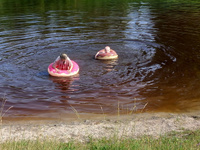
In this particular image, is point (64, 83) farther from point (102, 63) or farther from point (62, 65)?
point (102, 63)

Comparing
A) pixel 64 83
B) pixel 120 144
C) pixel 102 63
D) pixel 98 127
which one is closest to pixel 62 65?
pixel 64 83

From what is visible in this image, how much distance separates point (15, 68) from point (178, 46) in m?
8.95

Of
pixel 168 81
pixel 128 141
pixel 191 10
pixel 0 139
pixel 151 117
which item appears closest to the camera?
pixel 128 141

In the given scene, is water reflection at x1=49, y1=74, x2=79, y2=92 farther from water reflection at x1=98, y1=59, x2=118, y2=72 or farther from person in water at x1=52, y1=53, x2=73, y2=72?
water reflection at x1=98, y1=59, x2=118, y2=72

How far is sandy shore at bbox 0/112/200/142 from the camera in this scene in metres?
6.95

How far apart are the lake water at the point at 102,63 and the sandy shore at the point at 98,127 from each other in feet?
1.77

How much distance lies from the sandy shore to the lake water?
538mm

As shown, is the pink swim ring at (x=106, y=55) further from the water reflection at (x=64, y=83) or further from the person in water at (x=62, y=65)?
the person in water at (x=62, y=65)

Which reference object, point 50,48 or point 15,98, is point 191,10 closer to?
point 50,48

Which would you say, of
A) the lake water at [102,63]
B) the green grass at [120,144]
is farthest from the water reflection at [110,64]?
the green grass at [120,144]

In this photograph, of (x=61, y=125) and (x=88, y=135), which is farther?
(x=61, y=125)

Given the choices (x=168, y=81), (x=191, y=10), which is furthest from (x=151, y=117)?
(x=191, y=10)

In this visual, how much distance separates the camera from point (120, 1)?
3725 cm

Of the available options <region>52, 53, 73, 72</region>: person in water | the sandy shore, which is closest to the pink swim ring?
<region>52, 53, 73, 72</region>: person in water
